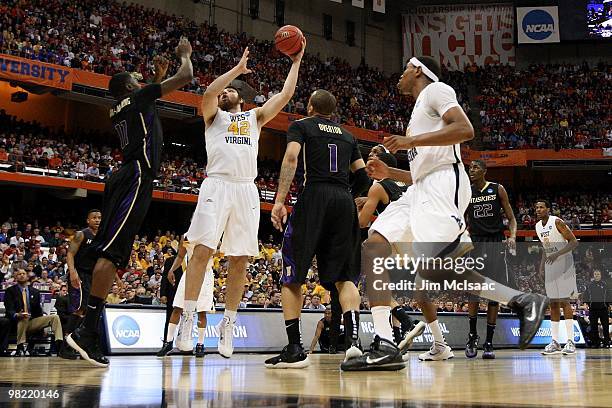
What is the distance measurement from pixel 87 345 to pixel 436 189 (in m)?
2.72

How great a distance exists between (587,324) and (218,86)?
13819mm

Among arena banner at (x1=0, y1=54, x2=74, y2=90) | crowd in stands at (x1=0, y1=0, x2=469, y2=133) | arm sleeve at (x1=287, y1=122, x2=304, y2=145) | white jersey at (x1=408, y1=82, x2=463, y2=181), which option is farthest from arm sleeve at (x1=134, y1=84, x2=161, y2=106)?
crowd in stands at (x1=0, y1=0, x2=469, y2=133)

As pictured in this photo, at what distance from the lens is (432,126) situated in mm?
5008

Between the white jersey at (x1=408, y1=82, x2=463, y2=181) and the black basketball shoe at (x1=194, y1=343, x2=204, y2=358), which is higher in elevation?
the white jersey at (x1=408, y1=82, x2=463, y2=181)

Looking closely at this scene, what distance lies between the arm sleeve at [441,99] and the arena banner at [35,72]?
19.1 metres

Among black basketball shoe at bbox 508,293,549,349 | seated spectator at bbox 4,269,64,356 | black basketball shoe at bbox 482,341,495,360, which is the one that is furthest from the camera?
seated spectator at bbox 4,269,64,356

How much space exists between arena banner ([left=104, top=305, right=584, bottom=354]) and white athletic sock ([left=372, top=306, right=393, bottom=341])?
17.6 feet

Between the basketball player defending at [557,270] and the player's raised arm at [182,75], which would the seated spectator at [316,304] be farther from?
the player's raised arm at [182,75]

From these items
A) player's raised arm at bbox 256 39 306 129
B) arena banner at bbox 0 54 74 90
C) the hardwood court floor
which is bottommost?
the hardwood court floor

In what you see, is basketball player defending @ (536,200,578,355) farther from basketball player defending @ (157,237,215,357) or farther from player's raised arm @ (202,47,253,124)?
player's raised arm @ (202,47,253,124)

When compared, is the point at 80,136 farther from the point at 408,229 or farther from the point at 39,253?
the point at 408,229

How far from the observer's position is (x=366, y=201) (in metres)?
7.33

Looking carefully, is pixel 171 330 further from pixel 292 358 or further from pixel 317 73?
pixel 317 73

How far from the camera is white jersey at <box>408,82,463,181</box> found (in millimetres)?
4918
